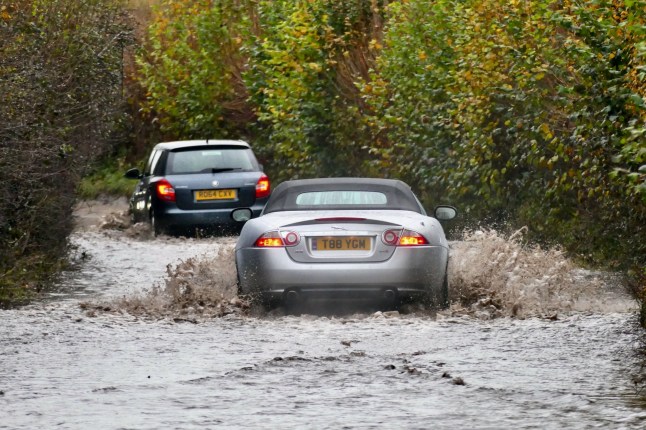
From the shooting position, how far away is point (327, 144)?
101 feet

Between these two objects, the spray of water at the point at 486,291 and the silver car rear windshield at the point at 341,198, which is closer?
the spray of water at the point at 486,291

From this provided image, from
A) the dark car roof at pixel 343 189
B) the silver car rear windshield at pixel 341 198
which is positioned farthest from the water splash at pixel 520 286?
the silver car rear windshield at pixel 341 198

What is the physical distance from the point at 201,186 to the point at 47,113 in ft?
22.4

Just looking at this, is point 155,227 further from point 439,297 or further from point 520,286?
point 439,297

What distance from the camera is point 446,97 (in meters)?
24.1

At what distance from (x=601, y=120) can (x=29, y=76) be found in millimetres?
5764

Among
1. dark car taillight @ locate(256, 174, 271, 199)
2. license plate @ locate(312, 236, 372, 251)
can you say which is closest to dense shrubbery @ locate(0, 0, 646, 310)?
license plate @ locate(312, 236, 372, 251)

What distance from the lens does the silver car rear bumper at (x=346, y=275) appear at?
13.0 metres

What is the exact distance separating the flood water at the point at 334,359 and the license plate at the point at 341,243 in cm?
61

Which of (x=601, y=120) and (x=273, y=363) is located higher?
(x=601, y=120)

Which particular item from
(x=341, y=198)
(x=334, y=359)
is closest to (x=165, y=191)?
(x=341, y=198)

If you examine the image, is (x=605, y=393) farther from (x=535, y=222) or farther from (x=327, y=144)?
(x=327, y=144)

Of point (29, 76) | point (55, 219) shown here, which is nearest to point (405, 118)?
point (55, 219)

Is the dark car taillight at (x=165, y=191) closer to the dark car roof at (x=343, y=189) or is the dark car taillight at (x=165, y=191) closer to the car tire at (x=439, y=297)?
the dark car roof at (x=343, y=189)
